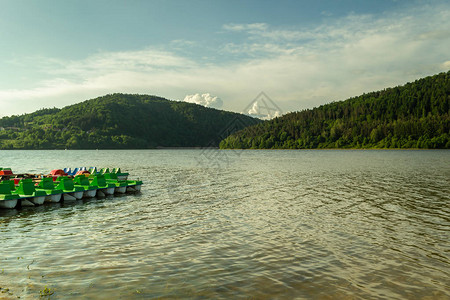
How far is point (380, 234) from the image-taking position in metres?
17.2

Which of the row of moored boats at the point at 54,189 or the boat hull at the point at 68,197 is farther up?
the row of moored boats at the point at 54,189

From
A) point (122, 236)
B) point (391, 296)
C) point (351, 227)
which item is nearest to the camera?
point (391, 296)

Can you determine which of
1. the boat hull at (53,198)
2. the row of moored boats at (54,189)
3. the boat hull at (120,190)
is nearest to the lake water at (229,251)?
the row of moored boats at (54,189)

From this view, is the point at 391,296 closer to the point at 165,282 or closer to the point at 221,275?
the point at 221,275

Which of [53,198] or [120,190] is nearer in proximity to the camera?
[53,198]

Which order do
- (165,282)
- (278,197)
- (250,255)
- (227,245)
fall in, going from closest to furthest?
1. (165,282)
2. (250,255)
3. (227,245)
4. (278,197)

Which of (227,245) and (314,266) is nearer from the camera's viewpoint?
(314,266)

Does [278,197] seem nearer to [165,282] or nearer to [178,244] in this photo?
[178,244]

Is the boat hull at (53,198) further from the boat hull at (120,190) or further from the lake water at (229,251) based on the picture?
the boat hull at (120,190)

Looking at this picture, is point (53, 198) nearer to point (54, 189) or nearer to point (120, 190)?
point (54, 189)

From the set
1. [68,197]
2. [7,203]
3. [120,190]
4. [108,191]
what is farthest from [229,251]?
[120,190]

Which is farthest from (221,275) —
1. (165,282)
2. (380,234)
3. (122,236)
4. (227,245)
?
(380,234)

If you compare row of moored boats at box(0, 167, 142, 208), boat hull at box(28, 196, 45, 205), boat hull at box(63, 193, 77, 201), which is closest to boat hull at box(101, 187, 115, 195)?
row of moored boats at box(0, 167, 142, 208)

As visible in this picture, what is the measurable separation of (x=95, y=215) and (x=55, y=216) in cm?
264
